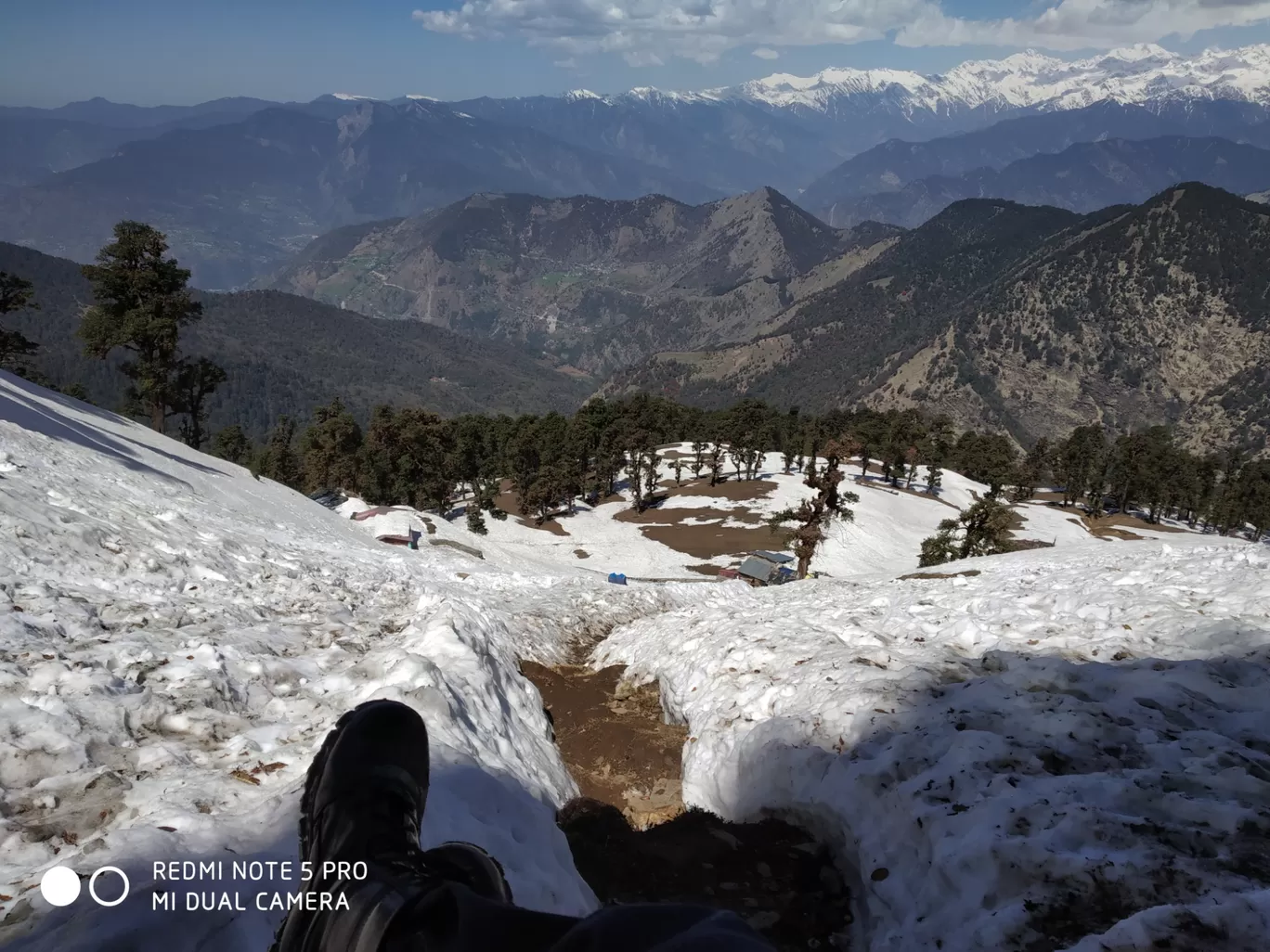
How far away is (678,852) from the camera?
7.39m

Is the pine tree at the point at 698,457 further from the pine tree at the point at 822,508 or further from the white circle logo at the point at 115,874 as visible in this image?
Answer: the white circle logo at the point at 115,874

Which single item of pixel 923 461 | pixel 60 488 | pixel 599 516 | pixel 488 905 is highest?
pixel 488 905

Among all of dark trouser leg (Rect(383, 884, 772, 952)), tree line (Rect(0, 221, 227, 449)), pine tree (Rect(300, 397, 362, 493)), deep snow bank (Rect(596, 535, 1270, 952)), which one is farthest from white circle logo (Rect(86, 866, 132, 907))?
pine tree (Rect(300, 397, 362, 493))

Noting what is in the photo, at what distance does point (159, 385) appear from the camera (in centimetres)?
4347

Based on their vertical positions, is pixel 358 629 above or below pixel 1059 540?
above

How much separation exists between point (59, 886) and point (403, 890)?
2546 mm

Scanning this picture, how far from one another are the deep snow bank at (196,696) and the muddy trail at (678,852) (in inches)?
25.9

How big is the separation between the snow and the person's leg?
0.77m

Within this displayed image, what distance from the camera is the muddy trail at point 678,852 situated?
20.8ft

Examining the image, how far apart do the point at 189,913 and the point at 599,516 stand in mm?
75661

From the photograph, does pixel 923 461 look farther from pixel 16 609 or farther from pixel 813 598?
pixel 16 609

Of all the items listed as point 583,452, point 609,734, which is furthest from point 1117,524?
point 609,734

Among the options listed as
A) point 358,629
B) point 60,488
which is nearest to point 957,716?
point 358,629

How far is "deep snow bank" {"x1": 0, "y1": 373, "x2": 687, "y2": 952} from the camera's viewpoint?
480 centimetres
